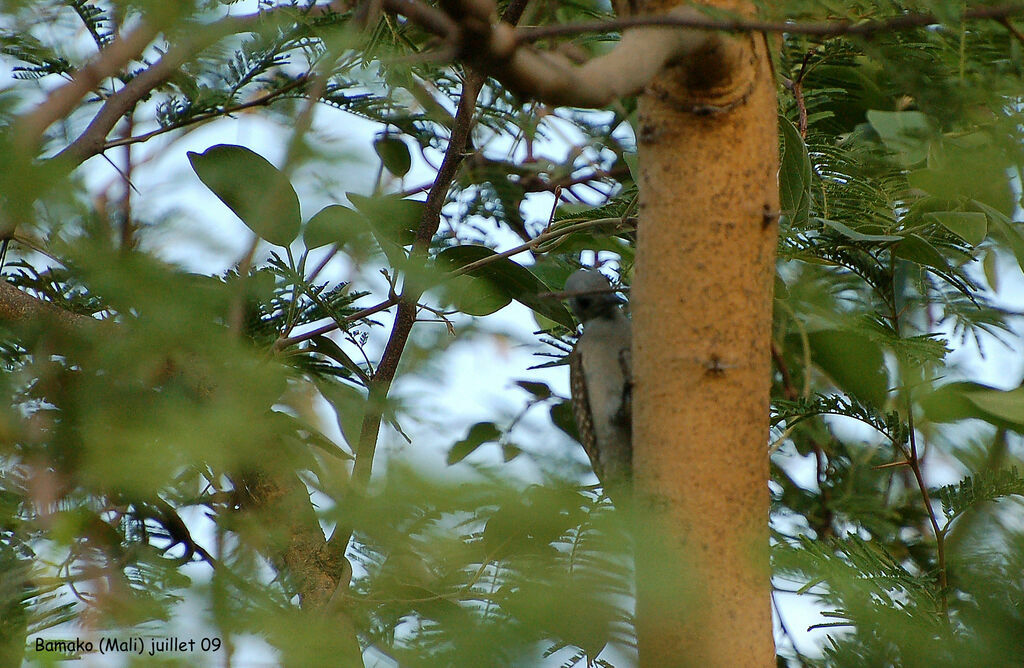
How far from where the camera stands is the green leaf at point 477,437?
89cm

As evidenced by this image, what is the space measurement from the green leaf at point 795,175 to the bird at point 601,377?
534 mm

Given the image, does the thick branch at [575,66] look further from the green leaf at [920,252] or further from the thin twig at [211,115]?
the green leaf at [920,252]

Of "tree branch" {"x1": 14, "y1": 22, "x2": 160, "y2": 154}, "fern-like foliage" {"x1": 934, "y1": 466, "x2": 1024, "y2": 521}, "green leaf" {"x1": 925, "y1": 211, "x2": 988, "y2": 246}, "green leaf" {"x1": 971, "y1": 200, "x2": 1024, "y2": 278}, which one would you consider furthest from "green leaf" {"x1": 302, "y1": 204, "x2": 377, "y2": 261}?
"green leaf" {"x1": 925, "y1": 211, "x2": 988, "y2": 246}

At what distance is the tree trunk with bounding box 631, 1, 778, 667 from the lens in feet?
3.66

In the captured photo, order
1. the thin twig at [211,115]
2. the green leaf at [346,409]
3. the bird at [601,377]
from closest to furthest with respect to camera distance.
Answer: the green leaf at [346,409] → the thin twig at [211,115] → the bird at [601,377]

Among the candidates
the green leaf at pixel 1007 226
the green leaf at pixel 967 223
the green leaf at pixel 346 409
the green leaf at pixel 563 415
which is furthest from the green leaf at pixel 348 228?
the green leaf at pixel 563 415

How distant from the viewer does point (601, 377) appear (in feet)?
7.11

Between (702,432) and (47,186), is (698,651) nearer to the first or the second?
(702,432)

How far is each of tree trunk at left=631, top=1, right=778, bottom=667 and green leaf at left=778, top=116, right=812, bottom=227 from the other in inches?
14.3

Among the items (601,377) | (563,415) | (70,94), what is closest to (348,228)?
(70,94)

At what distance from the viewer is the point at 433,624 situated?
73cm

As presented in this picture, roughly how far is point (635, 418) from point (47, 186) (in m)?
0.78

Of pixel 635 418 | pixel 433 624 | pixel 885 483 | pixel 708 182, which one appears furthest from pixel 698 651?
pixel 885 483

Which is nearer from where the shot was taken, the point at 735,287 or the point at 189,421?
the point at 189,421
